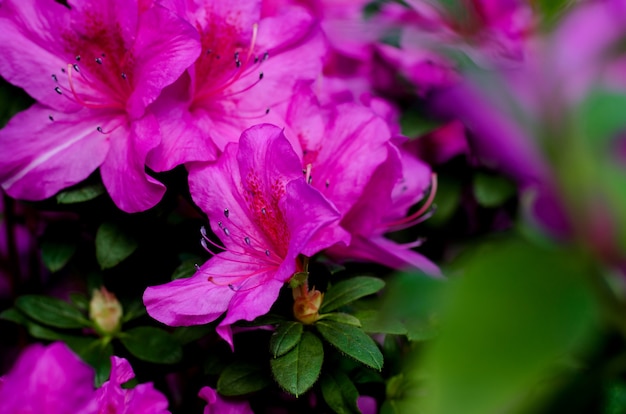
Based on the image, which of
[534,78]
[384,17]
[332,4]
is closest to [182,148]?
[534,78]

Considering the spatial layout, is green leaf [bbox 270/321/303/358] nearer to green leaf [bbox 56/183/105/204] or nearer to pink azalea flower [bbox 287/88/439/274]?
pink azalea flower [bbox 287/88/439/274]

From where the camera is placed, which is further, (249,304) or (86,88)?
(86,88)

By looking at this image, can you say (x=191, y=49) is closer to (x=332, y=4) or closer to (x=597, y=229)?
(x=597, y=229)

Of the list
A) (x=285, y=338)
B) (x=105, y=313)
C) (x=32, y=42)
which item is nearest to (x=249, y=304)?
(x=285, y=338)

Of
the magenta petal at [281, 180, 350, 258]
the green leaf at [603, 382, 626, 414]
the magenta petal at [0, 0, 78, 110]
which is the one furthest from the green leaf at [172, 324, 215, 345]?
the green leaf at [603, 382, 626, 414]

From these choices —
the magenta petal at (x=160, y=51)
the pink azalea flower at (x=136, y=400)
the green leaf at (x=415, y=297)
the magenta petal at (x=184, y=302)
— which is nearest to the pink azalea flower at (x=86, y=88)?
the magenta petal at (x=160, y=51)

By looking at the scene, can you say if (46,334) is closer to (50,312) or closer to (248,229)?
A: (50,312)

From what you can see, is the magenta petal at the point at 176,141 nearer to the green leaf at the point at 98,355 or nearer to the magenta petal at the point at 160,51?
the magenta petal at the point at 160,51
